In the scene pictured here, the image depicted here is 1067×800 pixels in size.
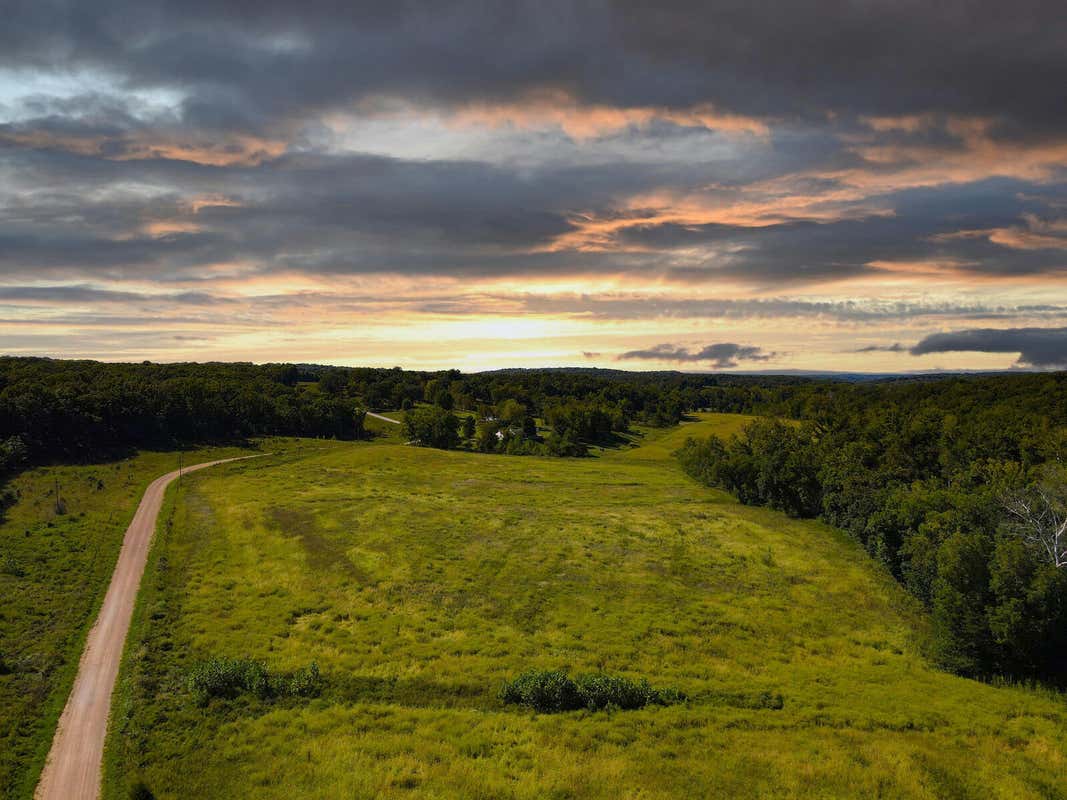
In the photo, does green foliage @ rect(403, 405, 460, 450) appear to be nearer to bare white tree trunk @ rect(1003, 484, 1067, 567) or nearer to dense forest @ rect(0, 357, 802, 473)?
dense forest @ rect(0, 357, 802, 473)

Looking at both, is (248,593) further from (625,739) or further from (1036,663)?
(1036,663)

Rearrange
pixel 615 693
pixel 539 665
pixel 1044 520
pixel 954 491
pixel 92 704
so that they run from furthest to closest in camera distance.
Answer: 1. pixel 954 491
2. pixel 1044 520
3. pixel 539 665
4. pixel 615 693
5. pixel 92 704

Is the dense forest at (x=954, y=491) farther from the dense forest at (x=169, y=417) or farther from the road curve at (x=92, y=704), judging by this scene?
the dense forest at (x=169, y=417)

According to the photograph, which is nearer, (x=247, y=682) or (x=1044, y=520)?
(x=247, y=682)

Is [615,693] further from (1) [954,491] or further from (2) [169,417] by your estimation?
(2) [169,417]

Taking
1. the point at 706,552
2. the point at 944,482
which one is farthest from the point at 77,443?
the point at 944,482

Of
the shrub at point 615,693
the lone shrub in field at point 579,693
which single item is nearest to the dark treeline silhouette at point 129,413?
the lone shrub in field at point 579,693

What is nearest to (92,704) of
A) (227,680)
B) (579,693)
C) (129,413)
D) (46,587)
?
(227,680)

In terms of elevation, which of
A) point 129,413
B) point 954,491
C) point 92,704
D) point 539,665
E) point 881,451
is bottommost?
point 539,665
